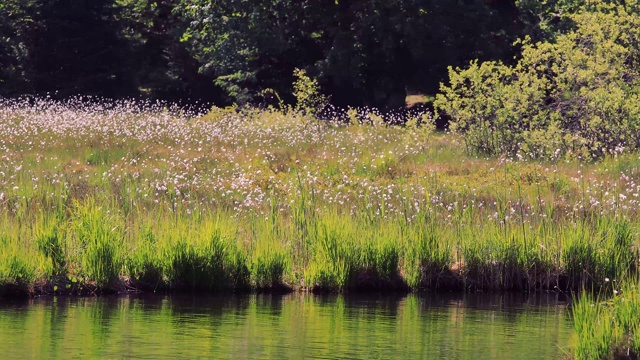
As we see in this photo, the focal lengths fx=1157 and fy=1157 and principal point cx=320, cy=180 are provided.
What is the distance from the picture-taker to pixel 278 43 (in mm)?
41062

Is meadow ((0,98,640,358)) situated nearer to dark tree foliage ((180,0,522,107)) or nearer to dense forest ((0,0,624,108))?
dark tree foliage ((180,0,522,107))

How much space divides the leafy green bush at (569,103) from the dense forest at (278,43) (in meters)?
12.0

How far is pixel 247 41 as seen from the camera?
4109 centimetres

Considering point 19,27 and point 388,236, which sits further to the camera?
point 19,27

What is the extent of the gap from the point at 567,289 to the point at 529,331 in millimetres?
3014

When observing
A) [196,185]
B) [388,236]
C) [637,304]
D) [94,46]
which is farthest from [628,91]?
[94,46]

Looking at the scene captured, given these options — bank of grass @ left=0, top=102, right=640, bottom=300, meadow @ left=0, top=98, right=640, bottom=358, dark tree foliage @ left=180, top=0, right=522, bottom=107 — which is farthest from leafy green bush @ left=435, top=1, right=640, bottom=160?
dark tree foliage @ left=180, top=0, right=522, bottom=107

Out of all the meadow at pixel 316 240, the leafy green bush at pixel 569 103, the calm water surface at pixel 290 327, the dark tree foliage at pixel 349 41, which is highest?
the dark tree foliage at pixel 349 41

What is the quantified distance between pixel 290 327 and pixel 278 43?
2979 centimetres

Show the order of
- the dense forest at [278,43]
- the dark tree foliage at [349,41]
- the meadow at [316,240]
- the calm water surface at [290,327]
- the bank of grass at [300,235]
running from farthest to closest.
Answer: the dense forest at [278,43], the dark tree foliage at [349,41], the bank of grass at [300,235], the meadow at [316,240], the calm water surface at [290,327]

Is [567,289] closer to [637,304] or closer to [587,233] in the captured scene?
[587,233]

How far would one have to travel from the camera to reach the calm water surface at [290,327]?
10.7 metres

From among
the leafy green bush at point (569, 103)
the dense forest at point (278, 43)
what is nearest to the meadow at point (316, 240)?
the leafy green bush at point (569, 103)

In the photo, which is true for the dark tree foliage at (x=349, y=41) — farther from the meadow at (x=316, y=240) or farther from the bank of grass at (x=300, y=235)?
the meadow at (x=316, y=240)
